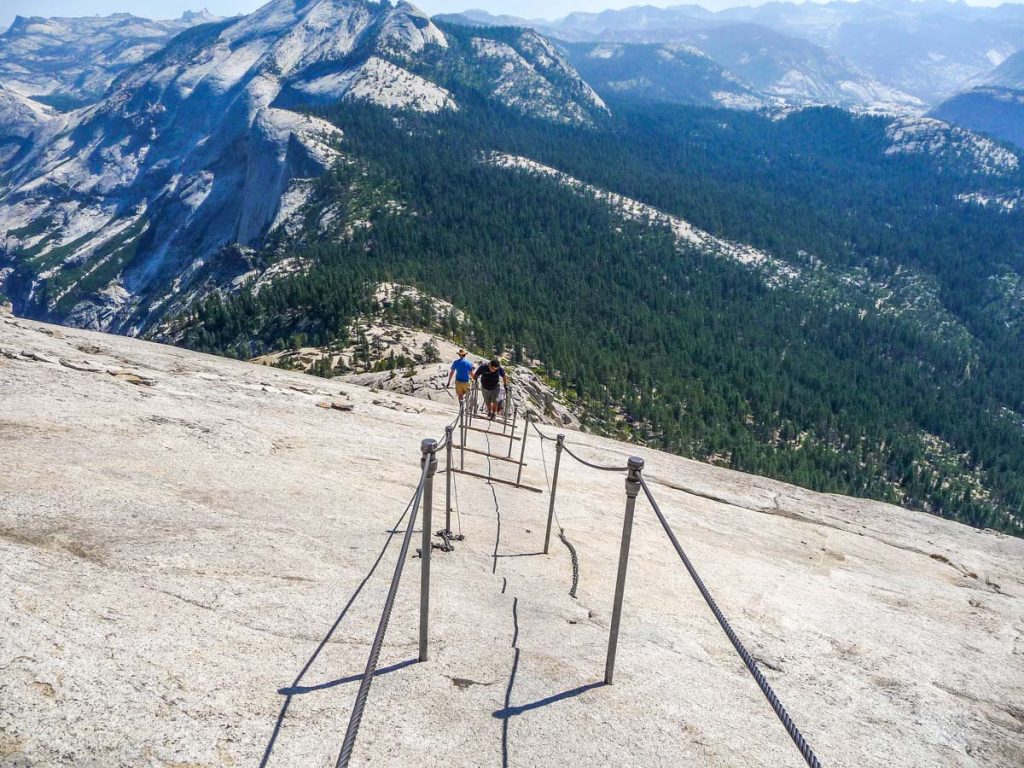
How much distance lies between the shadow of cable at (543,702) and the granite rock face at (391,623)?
0.04m

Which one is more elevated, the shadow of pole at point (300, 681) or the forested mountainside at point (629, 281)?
the forested mountainside at point (629, 281)

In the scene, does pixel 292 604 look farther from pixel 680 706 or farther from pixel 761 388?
pixel 761 388

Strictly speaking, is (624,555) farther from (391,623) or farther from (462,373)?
(462,373)

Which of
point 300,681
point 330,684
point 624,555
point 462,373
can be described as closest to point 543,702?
point 624,555

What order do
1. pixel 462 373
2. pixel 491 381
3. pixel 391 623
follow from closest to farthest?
pixel 391 623 → pixel 491 381 → pixel 462 373

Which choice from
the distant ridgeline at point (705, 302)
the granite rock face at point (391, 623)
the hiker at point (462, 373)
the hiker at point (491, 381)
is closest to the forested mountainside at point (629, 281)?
the distant ridgeline at point (705, 302)

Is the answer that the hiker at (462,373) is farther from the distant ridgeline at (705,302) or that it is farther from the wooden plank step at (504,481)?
the distant ridgeline at (705,302)

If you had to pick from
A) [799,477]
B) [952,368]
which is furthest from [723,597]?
[952,368]

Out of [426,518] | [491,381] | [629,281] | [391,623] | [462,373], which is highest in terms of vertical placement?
[629,281]

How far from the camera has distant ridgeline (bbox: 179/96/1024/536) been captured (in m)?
68.5

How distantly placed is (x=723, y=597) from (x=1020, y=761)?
4.32 meters

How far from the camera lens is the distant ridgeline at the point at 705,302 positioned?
6850cm

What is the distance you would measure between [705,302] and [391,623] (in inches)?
4514

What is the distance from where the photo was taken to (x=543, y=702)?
6.60 metres
